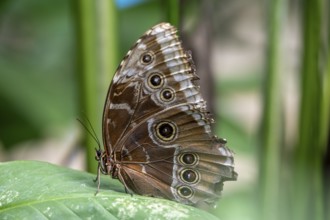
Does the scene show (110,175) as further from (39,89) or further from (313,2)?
(39,89)

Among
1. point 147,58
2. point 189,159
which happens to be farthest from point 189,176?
point 147,58

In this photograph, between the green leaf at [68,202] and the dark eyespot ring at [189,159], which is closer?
the green leaf at [68,202]

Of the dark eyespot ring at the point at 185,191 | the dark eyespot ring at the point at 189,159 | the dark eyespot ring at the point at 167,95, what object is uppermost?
the dark eyespot ring at the point at 167,95

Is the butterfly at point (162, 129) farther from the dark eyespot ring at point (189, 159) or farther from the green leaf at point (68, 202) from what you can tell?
the green leaf at point (68, 202)

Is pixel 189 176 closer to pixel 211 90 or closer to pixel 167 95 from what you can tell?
pixel 167 95

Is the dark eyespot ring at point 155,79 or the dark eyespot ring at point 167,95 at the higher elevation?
the dark eyespot ring at point 155,79

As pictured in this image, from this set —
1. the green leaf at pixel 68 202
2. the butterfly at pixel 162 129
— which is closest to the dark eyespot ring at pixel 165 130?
the butterfly at pixel 162 129

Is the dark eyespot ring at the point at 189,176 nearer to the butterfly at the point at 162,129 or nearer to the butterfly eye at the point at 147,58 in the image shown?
the butterfly at the point at 162,129

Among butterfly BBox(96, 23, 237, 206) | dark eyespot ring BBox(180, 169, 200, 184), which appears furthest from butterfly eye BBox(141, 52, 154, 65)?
dark eyespot ring BBox(180, 169, 200, 184)
